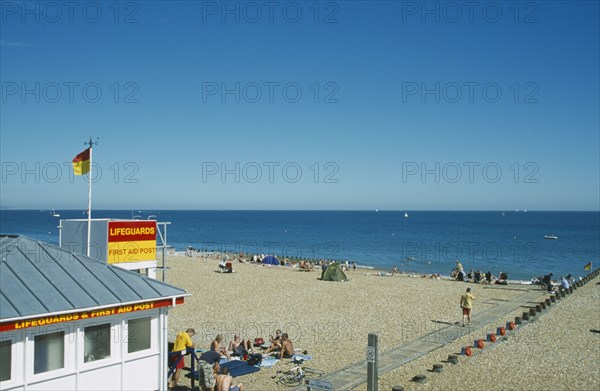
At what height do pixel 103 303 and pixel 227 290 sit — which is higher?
pixel 103 303

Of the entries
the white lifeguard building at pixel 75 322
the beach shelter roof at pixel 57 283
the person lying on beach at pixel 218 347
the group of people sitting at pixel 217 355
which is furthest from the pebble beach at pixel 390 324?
the beach shelter roof at pixel 57 283

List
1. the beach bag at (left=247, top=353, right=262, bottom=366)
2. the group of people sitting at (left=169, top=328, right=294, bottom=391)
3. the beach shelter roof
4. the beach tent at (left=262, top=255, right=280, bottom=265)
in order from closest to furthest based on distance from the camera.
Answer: the beach shelter roof
the group of people sitting at (left=169, top=328, right=294, bottom=391)
the beach bag at (left=247, top=353, right=262, bottom=366)
the beach tent at (left=262, top=255, right=280, bottom=265)

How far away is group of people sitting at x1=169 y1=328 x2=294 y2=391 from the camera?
11.1m

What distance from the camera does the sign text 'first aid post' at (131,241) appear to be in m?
13.0

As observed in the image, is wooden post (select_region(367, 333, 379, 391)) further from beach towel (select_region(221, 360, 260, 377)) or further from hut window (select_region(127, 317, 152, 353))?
hut window (select_region(127, 317, 152, 353))

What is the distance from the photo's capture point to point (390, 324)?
19875 millimetres

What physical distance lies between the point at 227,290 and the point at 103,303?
19027 millimetres

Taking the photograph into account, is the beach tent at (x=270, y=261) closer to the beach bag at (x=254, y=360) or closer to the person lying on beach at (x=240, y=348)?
the person lying on beach at (x=240, y=348)

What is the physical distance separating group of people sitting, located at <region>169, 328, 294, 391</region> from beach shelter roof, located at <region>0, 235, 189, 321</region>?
2.04 m

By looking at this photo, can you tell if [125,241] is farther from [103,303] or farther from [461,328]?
[461,328]

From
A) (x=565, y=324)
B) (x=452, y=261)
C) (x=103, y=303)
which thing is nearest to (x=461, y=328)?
(x=565, y=324)

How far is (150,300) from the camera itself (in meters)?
→ 10.4

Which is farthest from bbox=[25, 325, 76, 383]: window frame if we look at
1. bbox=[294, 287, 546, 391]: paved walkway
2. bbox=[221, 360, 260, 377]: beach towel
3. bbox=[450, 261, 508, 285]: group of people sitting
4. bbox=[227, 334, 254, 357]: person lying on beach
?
bbox=[450, 261, 508, 285]: group of people sitting

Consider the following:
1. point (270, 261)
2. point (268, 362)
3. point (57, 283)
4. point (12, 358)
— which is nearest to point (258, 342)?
point (268, 362)
